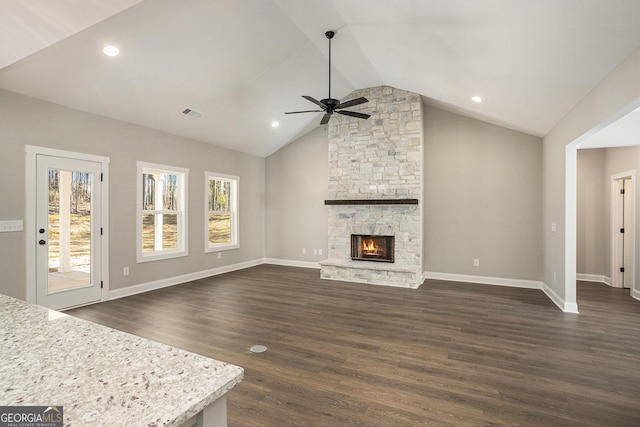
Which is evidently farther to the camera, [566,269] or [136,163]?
[136,163]

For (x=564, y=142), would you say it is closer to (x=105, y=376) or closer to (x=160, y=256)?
(x=105, y=376)

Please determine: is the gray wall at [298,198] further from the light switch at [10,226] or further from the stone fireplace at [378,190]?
the light switch at [10,226]

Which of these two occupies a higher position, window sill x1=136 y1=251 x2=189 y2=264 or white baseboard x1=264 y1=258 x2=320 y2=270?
window sill x1=136 y1=251 x2=189 y2=264

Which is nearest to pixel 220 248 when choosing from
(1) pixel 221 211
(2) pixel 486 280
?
(1) pixel 221 211

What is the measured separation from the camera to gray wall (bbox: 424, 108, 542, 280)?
19.2ft

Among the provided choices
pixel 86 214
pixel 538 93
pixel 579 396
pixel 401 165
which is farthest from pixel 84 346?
pixel 401 165

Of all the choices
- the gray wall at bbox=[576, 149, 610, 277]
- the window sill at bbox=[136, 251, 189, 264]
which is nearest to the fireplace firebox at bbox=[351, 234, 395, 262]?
the window sill at bbox=[136, 251, 189, 264]

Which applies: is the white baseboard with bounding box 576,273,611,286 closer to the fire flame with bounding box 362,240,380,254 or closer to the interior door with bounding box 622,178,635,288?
the interior door with bounding box 622,178,635,288

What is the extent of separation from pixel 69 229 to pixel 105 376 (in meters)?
4.72

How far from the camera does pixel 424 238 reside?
657 centimetres

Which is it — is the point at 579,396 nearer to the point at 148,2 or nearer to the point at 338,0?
the point at 338,0

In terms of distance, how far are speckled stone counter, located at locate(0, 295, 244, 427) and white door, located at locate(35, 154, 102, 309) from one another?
395cm

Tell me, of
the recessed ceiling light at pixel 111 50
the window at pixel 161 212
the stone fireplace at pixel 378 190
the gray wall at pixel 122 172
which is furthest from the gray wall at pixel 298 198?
the recessed ceiling light at pixel 111 50

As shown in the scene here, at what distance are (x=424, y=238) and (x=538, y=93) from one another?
3311 millimetres
